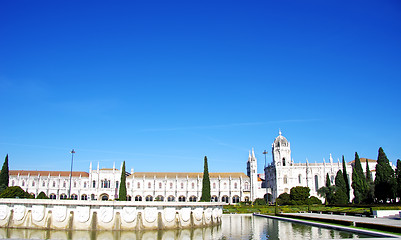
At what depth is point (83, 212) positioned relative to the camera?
81.3 ft

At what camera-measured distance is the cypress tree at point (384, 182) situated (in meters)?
53.3

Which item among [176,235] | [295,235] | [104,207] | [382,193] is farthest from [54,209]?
[382,193]

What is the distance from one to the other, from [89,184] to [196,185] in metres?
27.1

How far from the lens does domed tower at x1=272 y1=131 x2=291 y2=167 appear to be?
8295cm

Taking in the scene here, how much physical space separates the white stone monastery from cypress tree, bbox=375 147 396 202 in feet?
75.9

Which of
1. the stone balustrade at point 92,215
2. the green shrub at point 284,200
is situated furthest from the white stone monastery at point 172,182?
the stone balustrade at point 92,215

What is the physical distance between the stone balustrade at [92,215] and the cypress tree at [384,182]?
134 ft

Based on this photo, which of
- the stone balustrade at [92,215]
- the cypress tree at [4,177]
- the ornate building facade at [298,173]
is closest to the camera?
the stone balustrade at [92,215]

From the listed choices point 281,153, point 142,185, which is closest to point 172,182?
point 142,185

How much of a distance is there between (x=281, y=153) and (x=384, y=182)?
3089 centimetres

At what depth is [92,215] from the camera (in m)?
24.8

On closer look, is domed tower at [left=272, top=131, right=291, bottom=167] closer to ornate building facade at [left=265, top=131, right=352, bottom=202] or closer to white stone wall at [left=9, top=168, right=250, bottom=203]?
ornate building facade at [left=265, top=131, right=352, bottom=202]

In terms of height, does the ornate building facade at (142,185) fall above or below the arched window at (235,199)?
above

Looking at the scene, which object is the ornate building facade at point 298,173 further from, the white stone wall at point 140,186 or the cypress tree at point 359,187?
the cypress tree at point 359,187
